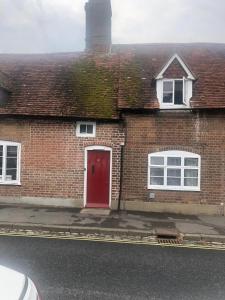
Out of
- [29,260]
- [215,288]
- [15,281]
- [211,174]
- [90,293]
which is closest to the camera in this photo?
[15,281]

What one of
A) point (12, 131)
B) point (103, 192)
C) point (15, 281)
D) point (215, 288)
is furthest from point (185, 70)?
point (15, 281)

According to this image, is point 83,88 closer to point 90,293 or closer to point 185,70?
point 185,70

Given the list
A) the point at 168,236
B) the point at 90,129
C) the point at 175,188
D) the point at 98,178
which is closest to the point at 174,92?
the point at 90,129

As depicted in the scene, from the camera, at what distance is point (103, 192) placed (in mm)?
14602

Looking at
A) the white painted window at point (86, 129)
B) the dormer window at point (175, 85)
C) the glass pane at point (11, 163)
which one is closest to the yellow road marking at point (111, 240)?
the glass pane at point (11, 163)

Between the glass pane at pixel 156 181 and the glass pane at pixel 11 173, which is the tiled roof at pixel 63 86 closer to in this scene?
the glass pane at pixel 11 173

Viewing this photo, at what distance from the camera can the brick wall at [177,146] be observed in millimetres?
14070

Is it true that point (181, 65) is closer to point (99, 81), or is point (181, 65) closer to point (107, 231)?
point (99, 81)

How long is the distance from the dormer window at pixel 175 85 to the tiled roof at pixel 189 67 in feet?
1.01

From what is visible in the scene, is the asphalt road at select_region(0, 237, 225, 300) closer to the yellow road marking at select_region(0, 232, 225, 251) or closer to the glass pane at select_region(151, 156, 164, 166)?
the yellow road marking at select_region(0, 232, 225, 251)

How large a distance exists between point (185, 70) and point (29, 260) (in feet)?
32.5

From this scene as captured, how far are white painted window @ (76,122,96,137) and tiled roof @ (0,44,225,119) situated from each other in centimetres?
44

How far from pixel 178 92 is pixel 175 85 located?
0.32m

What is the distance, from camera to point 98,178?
14602 mm
